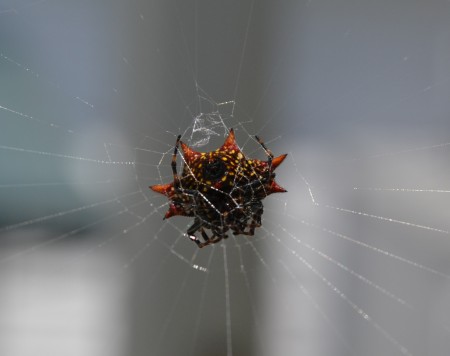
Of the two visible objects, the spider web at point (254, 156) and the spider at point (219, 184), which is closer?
the spider at point (219, 184)

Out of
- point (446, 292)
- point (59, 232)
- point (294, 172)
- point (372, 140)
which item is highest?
point (372, 140)

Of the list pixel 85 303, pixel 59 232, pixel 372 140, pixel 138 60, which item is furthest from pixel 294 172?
pixel 85 303

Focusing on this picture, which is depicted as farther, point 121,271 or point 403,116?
point 403,116

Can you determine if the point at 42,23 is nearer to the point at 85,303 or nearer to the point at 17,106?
the point at 17,106

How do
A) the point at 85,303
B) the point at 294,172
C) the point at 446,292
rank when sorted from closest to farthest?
the point at 294,172
the point at 446,292
the point at 85,303
